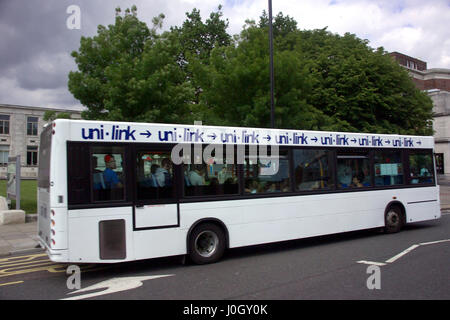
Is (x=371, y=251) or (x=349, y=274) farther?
(x=371, y=251)

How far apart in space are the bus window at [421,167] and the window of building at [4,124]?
6187 cm

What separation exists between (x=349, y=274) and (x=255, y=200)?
8.18 feet

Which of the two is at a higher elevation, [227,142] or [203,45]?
[203,45]

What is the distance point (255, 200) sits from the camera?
826 cm

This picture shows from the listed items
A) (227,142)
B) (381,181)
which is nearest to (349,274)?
(227,142)

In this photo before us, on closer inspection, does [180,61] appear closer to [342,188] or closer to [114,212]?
[342,188]

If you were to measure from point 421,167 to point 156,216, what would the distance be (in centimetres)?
842

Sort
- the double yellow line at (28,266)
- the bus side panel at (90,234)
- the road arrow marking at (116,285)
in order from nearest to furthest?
1. the road arrow marking at (116,285)
2. the bus side panel at (90,234)
3. the double yellow line at (28,266)

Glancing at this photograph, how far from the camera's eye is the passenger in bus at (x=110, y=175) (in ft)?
22.2

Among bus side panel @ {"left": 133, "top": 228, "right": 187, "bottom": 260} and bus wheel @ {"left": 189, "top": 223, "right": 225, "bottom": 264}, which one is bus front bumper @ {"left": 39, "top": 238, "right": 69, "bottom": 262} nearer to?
bus side panel @ {"left": 133, "top": 228, "right": 187, "bottom": 260}

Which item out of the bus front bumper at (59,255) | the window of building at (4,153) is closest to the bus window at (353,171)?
the bus front bumper at (59,255)

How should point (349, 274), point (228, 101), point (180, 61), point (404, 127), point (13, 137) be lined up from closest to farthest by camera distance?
point (349, 274) → point (228, 101) → point (404, 127) → point (180, 61) → point (13, 137)

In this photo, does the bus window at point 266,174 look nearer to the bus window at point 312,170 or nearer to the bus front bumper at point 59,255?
the bus window at point 312,170

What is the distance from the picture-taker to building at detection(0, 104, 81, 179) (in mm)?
59359
